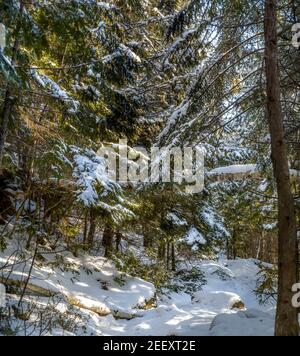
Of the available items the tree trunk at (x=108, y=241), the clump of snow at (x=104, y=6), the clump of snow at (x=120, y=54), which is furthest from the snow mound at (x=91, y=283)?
the clump of snow at (x=104, y=6)

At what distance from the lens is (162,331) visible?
300 inches

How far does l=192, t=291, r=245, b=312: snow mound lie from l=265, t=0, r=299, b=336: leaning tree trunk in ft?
19.0

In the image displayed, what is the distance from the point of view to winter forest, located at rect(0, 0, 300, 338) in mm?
5809

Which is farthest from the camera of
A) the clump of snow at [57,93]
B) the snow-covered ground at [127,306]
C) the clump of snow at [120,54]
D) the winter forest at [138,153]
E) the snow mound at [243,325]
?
the clump of snow at [120,54]

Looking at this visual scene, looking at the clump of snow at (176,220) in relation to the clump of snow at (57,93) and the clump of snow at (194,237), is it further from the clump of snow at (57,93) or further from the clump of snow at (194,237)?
the clump of snow at (57,93)

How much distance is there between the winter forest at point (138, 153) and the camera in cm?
581

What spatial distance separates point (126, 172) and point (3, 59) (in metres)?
6.53

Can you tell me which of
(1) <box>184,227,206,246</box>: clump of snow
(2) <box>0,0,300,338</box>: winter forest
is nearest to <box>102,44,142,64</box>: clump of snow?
(2) <box>0,0,300,338</box>: winter forest

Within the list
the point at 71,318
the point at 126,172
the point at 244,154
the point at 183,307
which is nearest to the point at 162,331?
the point at 71,318

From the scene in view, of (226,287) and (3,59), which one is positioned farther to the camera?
(226,287)

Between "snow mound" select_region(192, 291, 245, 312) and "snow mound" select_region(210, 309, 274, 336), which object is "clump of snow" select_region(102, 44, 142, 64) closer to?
"snow mound" select_region(210, 309, 274, 336)

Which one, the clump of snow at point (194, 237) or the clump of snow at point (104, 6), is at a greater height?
the clump of snow at point (104, 6)

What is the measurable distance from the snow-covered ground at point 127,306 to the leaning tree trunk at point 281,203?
3.47 feet
